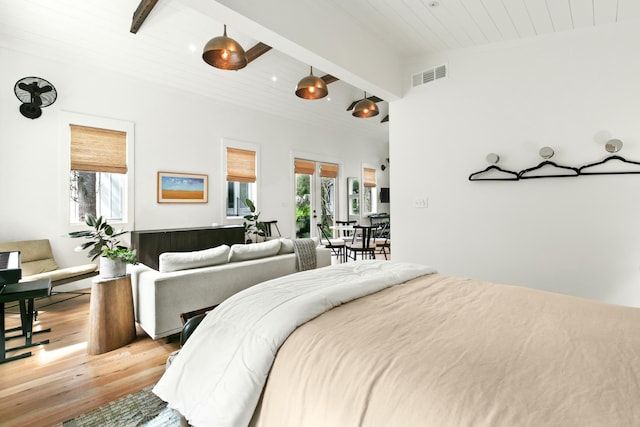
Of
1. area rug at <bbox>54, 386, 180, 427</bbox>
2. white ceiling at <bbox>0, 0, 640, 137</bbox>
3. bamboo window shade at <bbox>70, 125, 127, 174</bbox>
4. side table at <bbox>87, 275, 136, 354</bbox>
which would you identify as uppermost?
white ceiling at <bbox>0, 0, 640, 137</bbox>

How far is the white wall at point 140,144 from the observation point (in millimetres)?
3971

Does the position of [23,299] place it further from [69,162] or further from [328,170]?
[328,170]

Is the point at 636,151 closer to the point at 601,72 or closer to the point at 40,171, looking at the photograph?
the point at 601,72

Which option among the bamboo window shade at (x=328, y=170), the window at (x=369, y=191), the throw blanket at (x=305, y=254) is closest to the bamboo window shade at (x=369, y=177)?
the window at (x=369, y=191)

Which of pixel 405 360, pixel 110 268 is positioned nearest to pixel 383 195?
pixel 110 268

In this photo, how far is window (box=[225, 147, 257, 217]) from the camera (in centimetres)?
608

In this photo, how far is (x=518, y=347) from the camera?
3.33 feet

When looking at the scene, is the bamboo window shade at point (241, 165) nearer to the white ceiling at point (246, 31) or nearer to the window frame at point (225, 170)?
the window frame at point (225, 170)

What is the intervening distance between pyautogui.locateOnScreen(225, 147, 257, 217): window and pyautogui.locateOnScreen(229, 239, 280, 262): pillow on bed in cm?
301

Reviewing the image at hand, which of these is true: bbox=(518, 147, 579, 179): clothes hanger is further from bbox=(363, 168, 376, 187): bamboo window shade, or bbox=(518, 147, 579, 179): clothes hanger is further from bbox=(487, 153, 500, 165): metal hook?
bbox=(363, 168, 376, 187): bamboo window shade

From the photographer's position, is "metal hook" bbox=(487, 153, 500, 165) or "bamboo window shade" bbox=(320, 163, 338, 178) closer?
"metal hook" bbox=(487, 153, 500, 165)

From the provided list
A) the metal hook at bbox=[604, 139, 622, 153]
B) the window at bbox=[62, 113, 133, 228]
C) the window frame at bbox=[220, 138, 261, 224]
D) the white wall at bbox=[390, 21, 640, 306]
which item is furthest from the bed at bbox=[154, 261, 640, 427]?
the window frame at bbox=[220, 138, 261, 224]

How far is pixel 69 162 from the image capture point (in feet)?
14.2

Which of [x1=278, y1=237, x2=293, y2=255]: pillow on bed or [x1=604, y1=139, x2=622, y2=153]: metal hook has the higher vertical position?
[x1=604, y1=139, x2=622, y2=153]: metal hook
